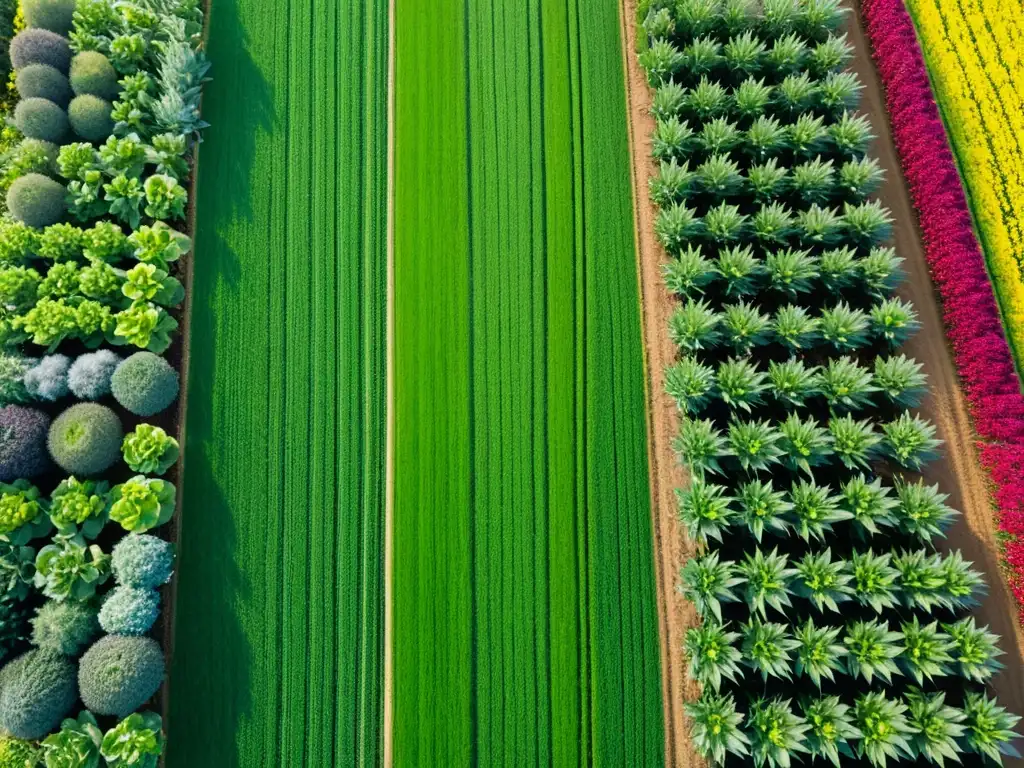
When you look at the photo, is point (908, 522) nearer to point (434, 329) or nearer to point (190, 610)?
point (434, 329)

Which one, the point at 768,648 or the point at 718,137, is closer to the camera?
the point at 768,648

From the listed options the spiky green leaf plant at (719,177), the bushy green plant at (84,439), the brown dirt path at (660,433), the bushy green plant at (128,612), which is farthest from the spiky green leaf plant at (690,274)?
the bushy green plant at (128,612)

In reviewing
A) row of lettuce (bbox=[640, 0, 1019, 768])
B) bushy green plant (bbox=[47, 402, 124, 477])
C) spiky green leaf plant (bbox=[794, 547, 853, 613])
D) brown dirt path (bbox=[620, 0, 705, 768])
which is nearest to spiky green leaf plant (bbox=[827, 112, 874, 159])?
row of lettuce (bbox=[640, 0, 1019, 768])

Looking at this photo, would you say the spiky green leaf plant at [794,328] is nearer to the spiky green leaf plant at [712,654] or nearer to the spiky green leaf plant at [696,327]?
the spiky green leaf plant at [696,327]

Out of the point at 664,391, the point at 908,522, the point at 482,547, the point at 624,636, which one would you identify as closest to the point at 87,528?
the point at 482,547

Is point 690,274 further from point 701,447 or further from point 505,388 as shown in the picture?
point 505,388

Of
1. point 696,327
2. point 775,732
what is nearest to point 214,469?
point 696,327
